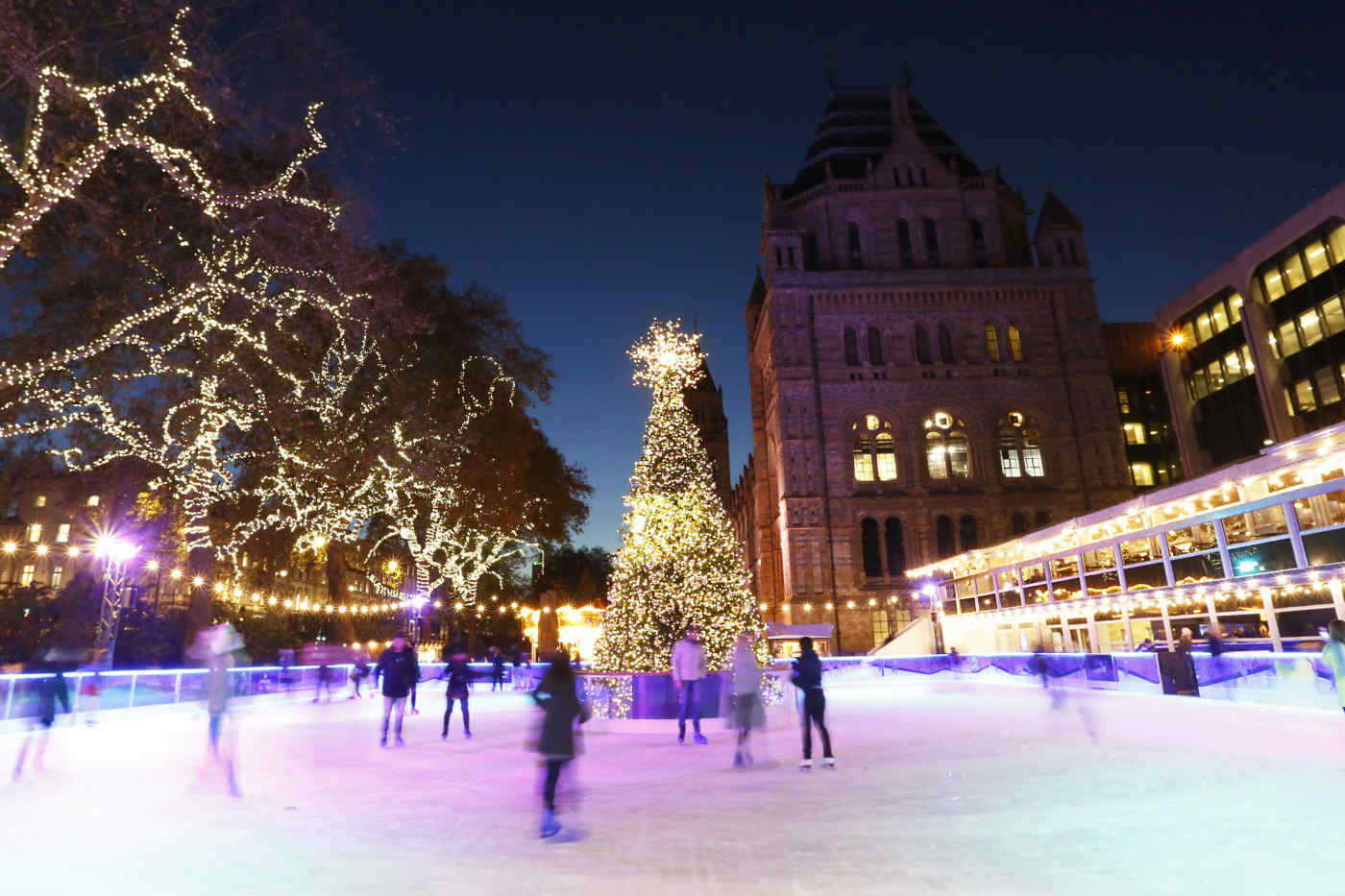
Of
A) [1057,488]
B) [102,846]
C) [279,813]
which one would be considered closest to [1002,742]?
[279,813]

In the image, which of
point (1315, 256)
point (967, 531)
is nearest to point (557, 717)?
point (1315, 256)

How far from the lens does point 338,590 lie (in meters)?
27.9

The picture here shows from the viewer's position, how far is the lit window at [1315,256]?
2666cm

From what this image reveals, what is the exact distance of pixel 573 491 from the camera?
122 ft

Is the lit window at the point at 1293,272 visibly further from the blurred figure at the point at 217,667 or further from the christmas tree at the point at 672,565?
the blurred figure at the point at 217,667

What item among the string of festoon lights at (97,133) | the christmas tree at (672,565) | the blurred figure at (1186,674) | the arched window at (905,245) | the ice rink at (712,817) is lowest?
the ice rink at (712,817)

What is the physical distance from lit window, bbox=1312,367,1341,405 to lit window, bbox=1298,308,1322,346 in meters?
1.14

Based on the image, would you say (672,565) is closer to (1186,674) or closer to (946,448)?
(1186,674)

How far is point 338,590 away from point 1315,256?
37.4 meters

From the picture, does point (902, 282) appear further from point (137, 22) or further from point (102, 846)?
point (102, 846)

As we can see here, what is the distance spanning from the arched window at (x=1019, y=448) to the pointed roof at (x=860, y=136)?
54.7 feet

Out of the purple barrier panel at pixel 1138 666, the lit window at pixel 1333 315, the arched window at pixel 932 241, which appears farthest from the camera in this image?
the arched window at pixel 932 241

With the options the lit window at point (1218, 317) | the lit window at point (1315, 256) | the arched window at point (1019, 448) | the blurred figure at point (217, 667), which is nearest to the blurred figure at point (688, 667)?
the blurred figure at point (217, 667)

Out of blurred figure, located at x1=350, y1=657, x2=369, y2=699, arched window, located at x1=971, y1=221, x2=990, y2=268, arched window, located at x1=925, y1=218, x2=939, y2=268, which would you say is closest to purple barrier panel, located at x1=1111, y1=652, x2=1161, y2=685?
blurred figure, located at x1=350, y1=657, x2=369, y2=699
